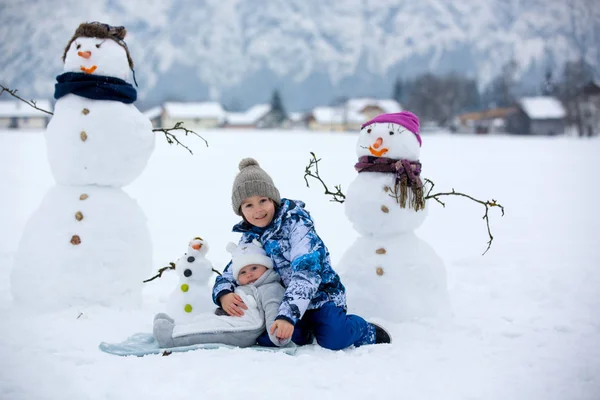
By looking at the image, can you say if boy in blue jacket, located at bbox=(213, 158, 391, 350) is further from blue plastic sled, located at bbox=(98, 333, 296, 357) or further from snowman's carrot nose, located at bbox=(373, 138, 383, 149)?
snowman's carrot nose, located at bbox=(373, 138, 383, 149)

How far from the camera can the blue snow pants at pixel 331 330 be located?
7.23 ft

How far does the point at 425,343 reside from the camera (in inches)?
91.8

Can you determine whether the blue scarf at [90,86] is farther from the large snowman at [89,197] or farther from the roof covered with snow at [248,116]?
the roof covered with snow at [248,116]

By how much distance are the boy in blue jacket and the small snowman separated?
0.19 metres

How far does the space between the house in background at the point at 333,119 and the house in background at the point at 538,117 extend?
→ 22.7 ft

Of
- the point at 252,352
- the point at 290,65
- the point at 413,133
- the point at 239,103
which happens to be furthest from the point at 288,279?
the point at 290,65

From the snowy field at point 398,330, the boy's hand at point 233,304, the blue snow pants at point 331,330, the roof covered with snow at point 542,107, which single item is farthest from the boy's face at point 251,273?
the roof covered with snow at point 542,107

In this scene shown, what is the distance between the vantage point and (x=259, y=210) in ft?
7.82

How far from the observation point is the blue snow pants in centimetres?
221

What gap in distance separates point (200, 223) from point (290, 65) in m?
53.1

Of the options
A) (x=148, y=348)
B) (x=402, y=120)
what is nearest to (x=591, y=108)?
(x=402, y=120)

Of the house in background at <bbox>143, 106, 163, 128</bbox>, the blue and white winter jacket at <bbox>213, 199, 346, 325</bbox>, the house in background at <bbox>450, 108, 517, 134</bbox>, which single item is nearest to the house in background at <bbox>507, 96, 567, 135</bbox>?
the house in background at <bbox>450, 108, 517, 134</bbox>

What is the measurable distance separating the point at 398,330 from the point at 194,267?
A: 112 cm

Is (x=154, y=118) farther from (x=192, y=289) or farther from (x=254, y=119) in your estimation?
(x=254, y=119)
